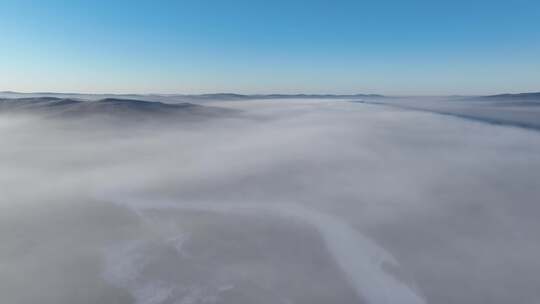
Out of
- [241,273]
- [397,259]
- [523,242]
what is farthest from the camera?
[523,242]

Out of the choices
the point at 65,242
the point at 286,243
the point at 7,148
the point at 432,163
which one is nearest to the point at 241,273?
the point at 286,243

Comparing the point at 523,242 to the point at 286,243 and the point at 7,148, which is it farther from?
the point at 7,148

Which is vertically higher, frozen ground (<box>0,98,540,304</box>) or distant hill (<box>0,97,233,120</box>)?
distant hill (<box>0,97,233,120</box>)

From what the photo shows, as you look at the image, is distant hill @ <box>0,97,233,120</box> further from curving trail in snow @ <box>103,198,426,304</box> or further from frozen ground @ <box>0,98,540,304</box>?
curving trail in snow @ <box>103,198,426,304</box>

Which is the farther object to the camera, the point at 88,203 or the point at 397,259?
the point at 88,203

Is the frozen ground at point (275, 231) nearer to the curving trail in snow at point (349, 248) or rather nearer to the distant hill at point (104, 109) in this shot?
the curving trail in snow at point (349, 248)

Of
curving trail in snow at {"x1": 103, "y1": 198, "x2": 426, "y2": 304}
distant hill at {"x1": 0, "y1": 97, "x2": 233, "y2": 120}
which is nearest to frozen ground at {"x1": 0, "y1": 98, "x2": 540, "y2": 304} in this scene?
curving trail in snow at {"x1": 103, "y1": 198, "x2": 426, "y2": 304}
